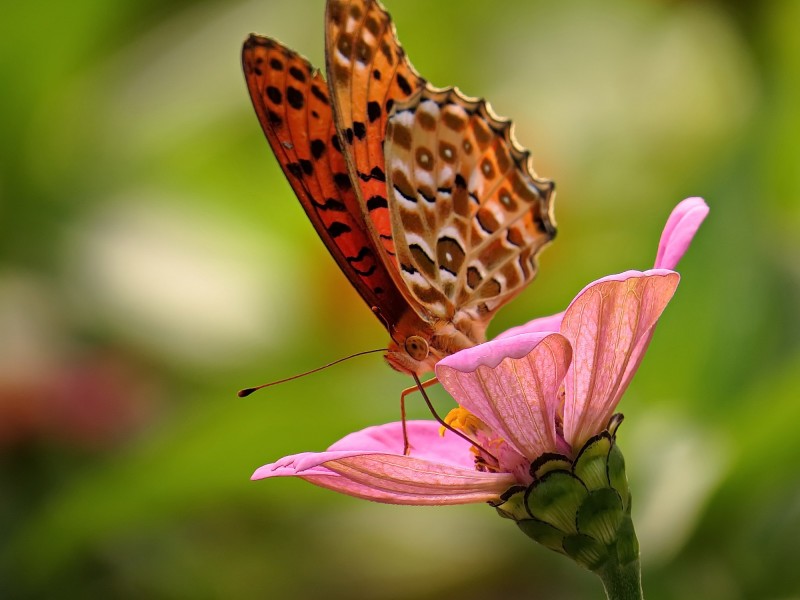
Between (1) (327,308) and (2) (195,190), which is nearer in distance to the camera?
(1) (327,308)

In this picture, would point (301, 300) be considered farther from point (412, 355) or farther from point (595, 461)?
point (595, 461)

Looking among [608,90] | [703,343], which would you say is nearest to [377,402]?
[703,343]

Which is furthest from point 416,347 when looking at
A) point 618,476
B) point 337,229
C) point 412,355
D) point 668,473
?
point 668,473

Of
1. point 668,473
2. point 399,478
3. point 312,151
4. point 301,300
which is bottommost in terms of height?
point 668,473

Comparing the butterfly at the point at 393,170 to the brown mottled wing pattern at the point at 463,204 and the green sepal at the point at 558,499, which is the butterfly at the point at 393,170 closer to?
the brown mottled wing pattern at the point at 463,204

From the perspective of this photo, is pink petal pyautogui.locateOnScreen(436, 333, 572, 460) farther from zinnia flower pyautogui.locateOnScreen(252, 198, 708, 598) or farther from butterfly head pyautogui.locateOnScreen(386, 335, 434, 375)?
butterfly head pyautogui.locateOnScreen(386, 335, 434, 375)

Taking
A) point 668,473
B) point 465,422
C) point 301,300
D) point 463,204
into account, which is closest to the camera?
point 465,422

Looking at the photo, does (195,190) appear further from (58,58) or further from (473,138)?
(473,138)
